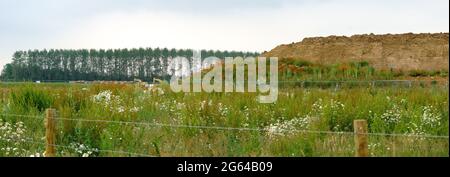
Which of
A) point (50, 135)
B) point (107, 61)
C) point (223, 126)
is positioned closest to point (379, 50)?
point (223, 126)

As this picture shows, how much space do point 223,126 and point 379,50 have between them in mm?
32930

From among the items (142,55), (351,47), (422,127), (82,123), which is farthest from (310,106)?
(142,55)

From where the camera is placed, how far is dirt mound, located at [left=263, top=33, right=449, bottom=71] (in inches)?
1529

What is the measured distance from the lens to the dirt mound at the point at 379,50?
38844 mm

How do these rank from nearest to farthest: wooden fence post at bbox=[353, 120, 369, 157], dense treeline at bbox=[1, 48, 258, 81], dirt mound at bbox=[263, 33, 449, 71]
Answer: wooden fence post at bbox=[353, 120, 369, 157], dirt mound at bbox=[263, 33, 449, 71], dense treeline at bbox=[1, 48, 258, 81]

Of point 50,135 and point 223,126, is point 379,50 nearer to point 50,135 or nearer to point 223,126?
point 223,126

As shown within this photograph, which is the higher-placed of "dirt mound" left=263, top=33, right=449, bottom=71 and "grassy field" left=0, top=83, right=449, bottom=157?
"dirt mound" left=263, top=33, right=449, bottom=71

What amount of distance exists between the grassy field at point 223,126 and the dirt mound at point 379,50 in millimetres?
26293

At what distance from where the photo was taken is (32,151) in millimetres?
9570

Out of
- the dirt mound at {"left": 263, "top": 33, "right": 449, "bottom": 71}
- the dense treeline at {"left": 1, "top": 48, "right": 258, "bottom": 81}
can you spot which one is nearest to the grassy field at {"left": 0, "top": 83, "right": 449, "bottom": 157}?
the dirt mound at {"left": 263, "top": 33, "right": 449, "bottom": 71}

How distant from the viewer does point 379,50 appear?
41.9m

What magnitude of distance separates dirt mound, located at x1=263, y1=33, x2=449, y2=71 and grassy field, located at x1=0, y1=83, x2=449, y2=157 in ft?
86.3

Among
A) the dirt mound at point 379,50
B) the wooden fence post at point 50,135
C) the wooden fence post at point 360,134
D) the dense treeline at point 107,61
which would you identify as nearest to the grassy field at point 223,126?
the wooden fence post at point 50,135

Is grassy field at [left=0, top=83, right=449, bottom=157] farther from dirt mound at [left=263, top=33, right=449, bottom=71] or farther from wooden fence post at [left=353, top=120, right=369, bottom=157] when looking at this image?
dirt mound at [left=263, top=33, right=449, bottom=71]
